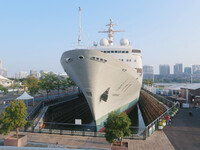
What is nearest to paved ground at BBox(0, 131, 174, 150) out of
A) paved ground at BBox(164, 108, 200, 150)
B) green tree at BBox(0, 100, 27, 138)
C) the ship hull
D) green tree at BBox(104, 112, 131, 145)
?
paved ground at BBox(164, 108, 200, 150)

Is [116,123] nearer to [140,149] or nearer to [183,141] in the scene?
[140,149]

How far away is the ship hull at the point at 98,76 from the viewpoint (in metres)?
12.2

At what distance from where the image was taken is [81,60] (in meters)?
12.1

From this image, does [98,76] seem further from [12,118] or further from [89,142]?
[12,118]

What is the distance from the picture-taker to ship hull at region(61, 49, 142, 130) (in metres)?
12.2

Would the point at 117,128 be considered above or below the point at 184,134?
above

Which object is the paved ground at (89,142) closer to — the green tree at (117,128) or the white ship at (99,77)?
the green tree at (117,128)

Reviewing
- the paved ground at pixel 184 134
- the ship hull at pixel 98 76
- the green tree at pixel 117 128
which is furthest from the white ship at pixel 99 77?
Result: the paved ground at pixel 184 134

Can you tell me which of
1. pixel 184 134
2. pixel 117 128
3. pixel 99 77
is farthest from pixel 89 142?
pixel 184 134

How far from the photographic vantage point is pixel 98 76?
12.7 metres

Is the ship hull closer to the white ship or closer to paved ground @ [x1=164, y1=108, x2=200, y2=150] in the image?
the white ship

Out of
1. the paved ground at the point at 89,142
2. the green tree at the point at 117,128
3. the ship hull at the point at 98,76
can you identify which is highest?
the ship hull at the point at 98,76

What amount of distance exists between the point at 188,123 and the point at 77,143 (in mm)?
11278

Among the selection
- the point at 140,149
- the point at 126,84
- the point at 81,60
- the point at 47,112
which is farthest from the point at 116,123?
the point at 47,112
